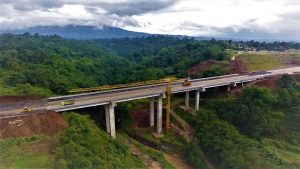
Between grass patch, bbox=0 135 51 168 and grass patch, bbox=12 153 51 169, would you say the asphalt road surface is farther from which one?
grass patch, bbox=12 153 51 169

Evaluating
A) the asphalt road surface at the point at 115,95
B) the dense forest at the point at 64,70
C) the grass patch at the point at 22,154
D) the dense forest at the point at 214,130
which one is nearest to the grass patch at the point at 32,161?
the grass patch at the point at 22,154

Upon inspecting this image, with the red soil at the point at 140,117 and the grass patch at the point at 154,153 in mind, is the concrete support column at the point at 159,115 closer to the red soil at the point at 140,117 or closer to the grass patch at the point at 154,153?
the red soil at the point at 140,117

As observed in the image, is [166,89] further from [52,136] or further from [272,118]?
[52,136]

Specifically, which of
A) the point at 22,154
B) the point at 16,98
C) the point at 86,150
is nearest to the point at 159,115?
the point at 86,150

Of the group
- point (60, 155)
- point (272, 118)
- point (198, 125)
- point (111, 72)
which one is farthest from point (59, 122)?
point (111, 72)

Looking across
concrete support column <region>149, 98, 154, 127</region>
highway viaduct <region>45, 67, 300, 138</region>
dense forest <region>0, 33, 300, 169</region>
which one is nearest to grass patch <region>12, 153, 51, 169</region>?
dense forest <region>0, 33, 300, 169</region>

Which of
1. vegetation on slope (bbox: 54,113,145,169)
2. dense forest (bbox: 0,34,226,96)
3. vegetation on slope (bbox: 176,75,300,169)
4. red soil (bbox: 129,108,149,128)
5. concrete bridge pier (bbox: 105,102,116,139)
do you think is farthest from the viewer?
dense forest (bbox: 0,34,226,96)
